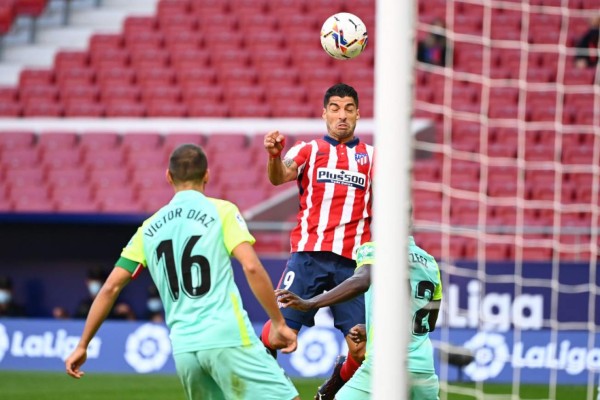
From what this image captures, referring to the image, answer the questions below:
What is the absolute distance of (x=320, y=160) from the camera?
747cm

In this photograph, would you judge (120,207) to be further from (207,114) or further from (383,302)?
(383,302)

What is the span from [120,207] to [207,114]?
261 centimetres

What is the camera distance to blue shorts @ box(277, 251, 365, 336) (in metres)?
7.30

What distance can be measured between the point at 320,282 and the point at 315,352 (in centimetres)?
570

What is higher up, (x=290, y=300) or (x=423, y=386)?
(x=290, y=300)

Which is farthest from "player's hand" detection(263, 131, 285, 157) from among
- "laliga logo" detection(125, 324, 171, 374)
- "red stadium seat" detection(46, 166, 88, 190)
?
"red stadium seat" detection(46, 166, 88, 190)

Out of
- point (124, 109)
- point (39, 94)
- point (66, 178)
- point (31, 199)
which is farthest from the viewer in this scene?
point (39, 94)

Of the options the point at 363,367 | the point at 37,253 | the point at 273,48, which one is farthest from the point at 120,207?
the point at 363,367

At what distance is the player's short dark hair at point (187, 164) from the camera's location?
5461 mm

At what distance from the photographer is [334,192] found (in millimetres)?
7461

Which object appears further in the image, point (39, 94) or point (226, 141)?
point (39, 94)

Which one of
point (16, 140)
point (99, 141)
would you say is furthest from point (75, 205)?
point (16, 140)

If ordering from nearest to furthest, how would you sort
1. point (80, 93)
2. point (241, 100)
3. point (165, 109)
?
1. point (241, 100)
2. point (165, 109)
3. point (80, 93)

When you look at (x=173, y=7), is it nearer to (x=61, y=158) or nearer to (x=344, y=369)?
(x=61, y=158)
